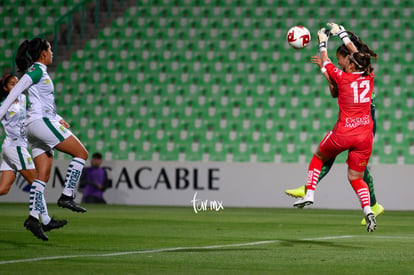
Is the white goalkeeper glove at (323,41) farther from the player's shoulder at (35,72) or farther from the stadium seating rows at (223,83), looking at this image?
the stadium seating rows at (223,83)

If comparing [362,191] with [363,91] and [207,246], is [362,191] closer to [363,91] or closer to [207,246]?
[363,91]

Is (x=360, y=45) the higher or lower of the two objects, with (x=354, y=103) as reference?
higher

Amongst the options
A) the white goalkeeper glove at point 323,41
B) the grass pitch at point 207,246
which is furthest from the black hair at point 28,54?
the white goalkeeper glove at point 323,41

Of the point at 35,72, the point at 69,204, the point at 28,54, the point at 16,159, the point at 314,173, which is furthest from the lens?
the point at 16,159

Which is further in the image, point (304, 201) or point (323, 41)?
point (323, 41)

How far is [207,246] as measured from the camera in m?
9.09

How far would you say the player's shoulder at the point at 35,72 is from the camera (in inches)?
357

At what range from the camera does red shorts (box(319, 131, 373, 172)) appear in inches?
370

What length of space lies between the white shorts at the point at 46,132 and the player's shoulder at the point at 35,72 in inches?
17.1

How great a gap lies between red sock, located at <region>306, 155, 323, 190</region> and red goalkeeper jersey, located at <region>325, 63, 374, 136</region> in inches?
18.5

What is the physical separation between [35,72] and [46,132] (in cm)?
62

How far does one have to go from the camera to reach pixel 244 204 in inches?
768

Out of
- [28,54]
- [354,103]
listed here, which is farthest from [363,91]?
[28,54]

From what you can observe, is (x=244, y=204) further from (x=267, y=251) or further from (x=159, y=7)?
(x=267, y=251)
